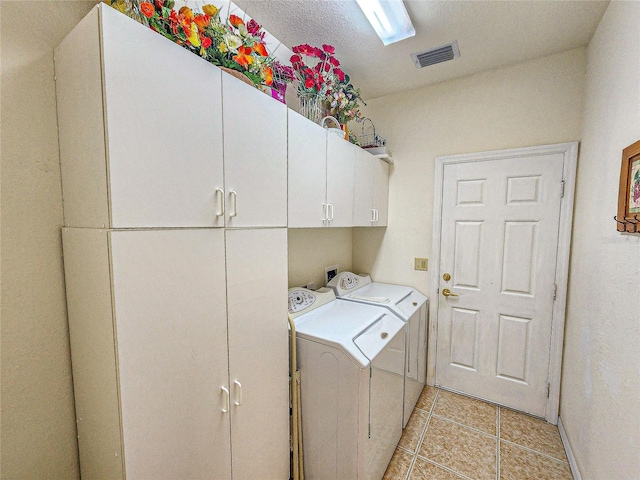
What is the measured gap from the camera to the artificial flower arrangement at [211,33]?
35.4 inches

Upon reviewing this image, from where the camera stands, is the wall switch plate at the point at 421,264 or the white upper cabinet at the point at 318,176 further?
the wall switch plate at the point at 421,264

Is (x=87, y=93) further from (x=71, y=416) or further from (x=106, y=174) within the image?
(x=71, y=416)

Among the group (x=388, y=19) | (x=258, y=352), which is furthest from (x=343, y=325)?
(x=388, y=19)

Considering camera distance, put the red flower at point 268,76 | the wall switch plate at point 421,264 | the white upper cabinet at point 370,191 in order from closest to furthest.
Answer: the red flower at point 268,76 → the white upper cabinet at point 370,191 → the wall switch plate at point 421,264

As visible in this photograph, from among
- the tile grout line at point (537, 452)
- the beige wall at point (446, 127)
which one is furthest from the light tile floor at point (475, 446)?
the beige wall at point (446, 127)

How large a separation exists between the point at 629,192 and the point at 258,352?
1.77m

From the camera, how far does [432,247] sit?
97.2 inches

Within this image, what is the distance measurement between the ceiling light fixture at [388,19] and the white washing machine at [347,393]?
183 cm

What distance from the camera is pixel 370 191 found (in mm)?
2330

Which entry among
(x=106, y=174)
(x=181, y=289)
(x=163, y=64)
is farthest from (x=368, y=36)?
(x=181, y=289)

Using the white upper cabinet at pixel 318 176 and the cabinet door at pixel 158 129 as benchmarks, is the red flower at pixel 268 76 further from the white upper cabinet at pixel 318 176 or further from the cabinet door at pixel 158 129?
the cabinet door at pixel 158 129

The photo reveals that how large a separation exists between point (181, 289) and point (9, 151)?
71 cm

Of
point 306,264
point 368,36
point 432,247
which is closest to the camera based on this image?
point 368,36

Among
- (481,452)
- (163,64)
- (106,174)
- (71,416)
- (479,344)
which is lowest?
(481,452)
